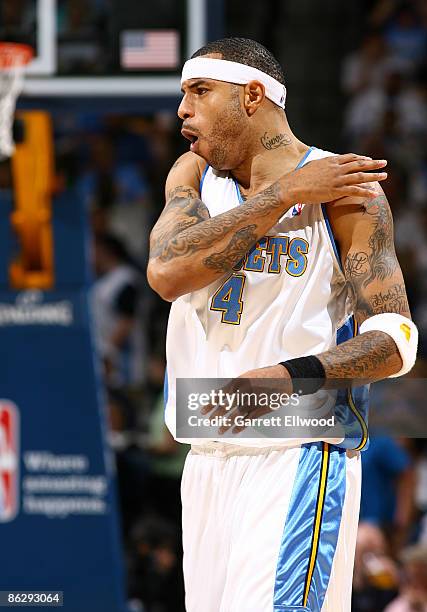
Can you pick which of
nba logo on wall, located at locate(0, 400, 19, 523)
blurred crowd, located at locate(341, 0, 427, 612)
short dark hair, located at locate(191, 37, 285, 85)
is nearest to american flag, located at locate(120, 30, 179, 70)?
nba logo on wall, located at locate(0, 400, 19, 523)

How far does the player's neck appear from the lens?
4.24 metres

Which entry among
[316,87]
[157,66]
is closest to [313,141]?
[316,87]

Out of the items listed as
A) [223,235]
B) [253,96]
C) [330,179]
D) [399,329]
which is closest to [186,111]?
[253,96]

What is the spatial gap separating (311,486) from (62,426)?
4169mm

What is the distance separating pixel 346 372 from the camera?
3777 mm

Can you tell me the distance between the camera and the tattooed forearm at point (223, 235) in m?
3.96

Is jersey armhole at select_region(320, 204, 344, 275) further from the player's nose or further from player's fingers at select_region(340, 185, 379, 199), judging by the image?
the player's nose

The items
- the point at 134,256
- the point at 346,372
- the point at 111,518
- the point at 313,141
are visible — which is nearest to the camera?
the point at 346,372

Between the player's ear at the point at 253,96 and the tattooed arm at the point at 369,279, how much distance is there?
466mm

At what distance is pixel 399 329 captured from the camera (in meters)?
3.86

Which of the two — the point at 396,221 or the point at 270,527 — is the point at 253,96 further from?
the point at 396,221

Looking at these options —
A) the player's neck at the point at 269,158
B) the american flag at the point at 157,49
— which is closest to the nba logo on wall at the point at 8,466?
the american flag at the point at 157,49

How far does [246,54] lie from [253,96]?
0.50ft

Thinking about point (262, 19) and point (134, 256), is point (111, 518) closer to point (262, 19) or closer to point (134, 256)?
point (134, 256)
